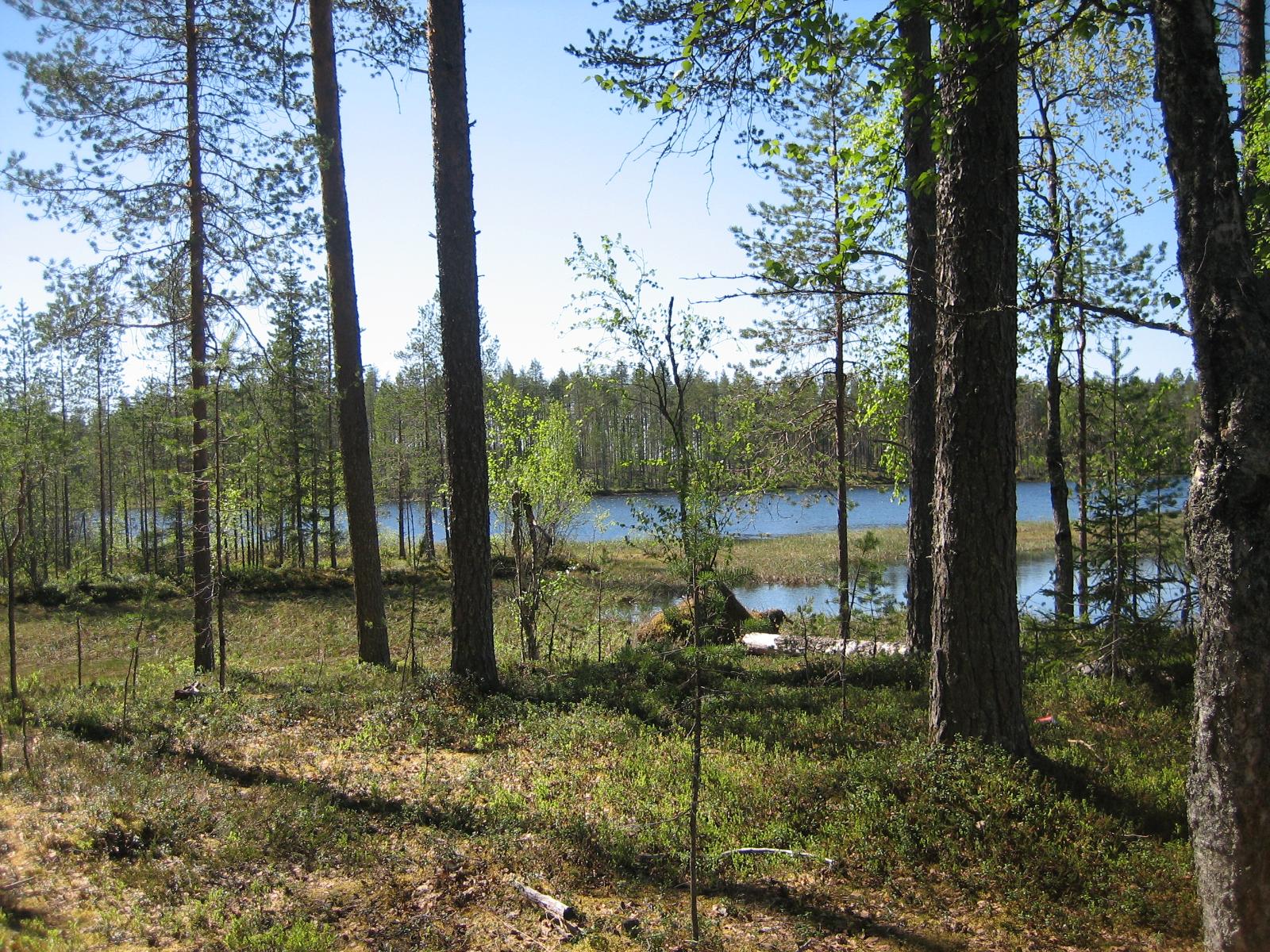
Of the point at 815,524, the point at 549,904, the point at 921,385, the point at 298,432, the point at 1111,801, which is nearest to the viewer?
the point at 549,904

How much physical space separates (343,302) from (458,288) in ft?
10.8

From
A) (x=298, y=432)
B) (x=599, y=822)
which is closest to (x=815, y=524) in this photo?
(x=298, y=432)

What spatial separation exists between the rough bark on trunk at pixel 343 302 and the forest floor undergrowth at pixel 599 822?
3337 mm

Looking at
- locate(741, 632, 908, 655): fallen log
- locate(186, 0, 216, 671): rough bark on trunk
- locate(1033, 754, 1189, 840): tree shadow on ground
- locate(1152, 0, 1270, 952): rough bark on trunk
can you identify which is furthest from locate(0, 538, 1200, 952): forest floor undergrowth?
locate(186, 0, 216, 671): rough bark on trunk

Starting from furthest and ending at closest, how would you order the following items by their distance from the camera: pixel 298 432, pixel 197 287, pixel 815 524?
pixel 815 524, pixel 298 432, pixel 197 287

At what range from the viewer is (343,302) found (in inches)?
414

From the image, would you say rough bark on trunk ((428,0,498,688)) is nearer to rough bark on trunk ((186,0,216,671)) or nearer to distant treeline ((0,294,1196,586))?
distant treeline ((0,294,1196,586))

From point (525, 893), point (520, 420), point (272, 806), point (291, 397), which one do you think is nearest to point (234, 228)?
point (520, 420)

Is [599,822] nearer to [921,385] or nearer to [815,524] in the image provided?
[921,385]

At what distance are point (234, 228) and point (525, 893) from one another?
10616 mm

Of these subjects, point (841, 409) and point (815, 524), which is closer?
point (841, 409)

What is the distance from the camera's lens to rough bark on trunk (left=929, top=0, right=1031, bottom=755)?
4965 mm

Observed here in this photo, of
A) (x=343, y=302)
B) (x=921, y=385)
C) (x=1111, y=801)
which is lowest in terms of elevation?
(x=1111, y=801)

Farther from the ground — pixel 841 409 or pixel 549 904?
pixel 841 409
